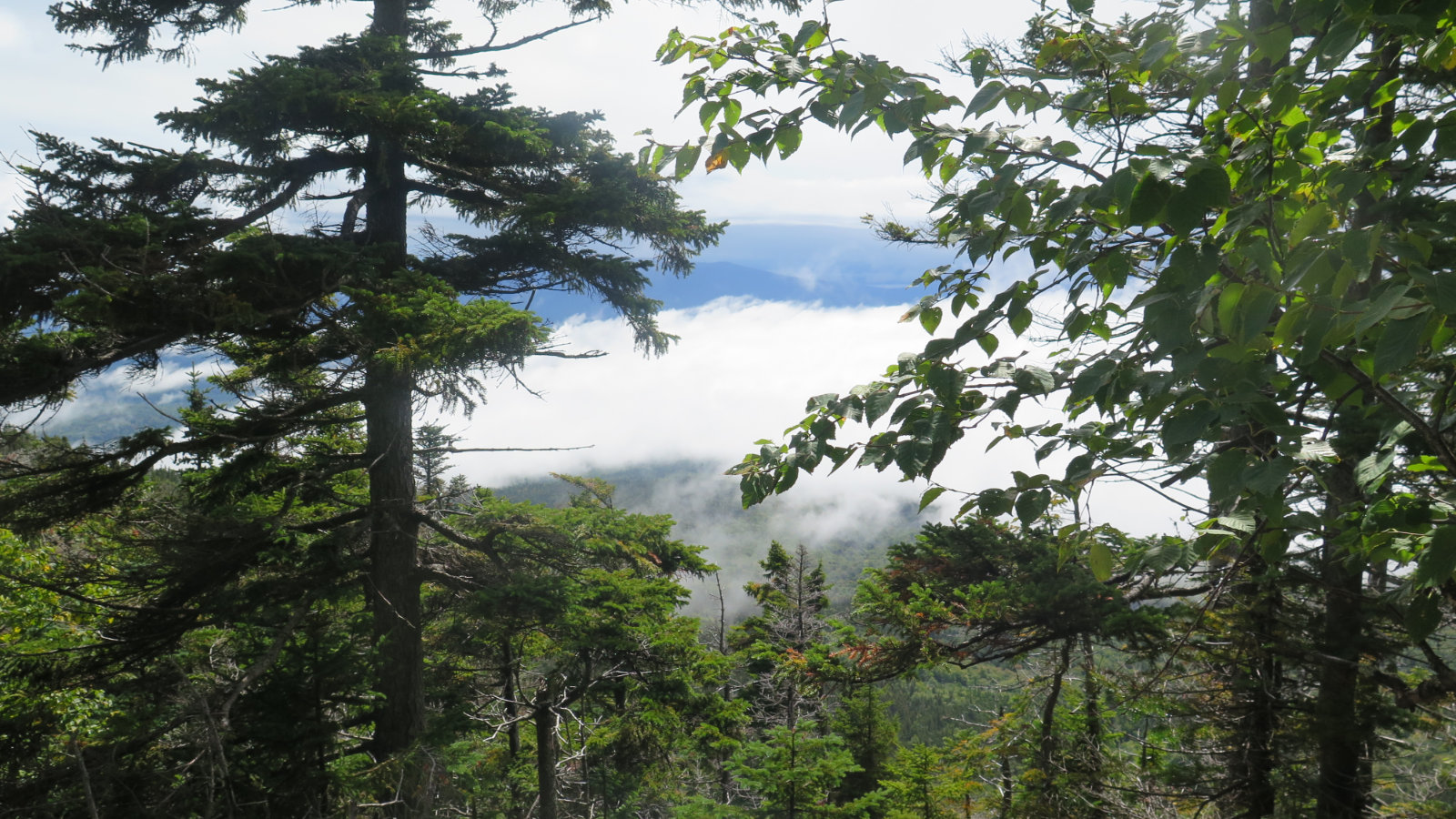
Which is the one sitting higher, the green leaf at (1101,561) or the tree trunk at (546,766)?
the green leaf at (1101,561)

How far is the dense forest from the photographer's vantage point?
1661 mm

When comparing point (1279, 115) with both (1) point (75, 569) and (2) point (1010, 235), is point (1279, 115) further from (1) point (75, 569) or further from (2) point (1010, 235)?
(1) point (75, 569)

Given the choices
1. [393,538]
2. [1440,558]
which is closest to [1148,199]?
[1440,558]

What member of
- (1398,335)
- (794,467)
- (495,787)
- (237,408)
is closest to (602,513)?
(237,408)

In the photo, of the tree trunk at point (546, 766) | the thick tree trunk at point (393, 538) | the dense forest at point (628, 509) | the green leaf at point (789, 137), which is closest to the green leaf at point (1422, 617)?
the dense forest at point (628, 509)

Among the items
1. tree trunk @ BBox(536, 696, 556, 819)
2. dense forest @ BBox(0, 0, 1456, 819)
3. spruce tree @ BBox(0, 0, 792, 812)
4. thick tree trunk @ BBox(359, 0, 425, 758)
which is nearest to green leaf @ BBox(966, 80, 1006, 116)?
dense forest @ BBox(0, 0, 1456, 819)

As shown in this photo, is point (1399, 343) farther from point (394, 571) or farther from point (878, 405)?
point (394, 571)

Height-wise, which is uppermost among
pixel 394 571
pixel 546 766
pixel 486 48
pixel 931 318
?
pixel 486 48

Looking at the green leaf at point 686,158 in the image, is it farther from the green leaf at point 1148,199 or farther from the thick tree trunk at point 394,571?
the thick tree trunk at point 394,571

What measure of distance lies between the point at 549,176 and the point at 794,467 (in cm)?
840

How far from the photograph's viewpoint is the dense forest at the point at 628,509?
166 cm

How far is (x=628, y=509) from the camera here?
8398 millimetres

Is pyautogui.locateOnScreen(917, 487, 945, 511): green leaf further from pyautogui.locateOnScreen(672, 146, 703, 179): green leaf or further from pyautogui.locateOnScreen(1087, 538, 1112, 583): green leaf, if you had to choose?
pyautogui.locateOnScreen(672, 146, 703, 179): green leaf

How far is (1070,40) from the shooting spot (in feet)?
6.80
